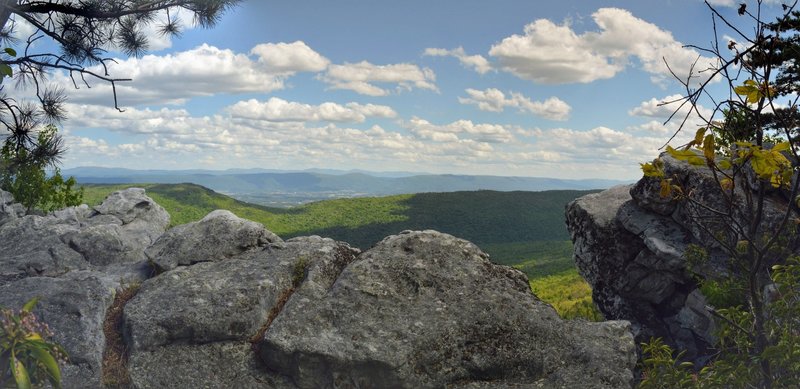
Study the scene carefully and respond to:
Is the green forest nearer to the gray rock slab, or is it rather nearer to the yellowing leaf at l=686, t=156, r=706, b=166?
the gray rock slab

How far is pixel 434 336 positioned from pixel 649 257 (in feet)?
36.5

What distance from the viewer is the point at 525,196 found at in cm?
12288

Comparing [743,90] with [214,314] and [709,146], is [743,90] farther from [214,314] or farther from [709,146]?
[214,314]

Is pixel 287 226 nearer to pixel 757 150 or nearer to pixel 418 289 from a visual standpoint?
pixel 418 289

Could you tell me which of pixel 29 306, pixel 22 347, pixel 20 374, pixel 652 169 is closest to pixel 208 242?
pixel 29 306

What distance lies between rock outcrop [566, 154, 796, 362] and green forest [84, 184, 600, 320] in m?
49.2

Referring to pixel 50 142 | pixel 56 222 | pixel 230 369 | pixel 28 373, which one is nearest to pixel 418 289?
pixel 230 369

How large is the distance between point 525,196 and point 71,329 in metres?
116

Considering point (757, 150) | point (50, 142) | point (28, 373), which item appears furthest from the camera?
point (50, 142)

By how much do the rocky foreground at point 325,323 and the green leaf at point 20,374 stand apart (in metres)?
3.82

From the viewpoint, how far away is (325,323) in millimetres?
11992

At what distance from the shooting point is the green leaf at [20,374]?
7375 mm

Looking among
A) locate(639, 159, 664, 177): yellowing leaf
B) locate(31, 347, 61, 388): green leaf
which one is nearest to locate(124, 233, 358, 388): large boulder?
locate(31, 347, 61, 388): green leaf

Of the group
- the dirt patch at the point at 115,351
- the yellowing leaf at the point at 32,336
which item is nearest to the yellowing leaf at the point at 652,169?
the yellowing leaf at the point at 32,336
